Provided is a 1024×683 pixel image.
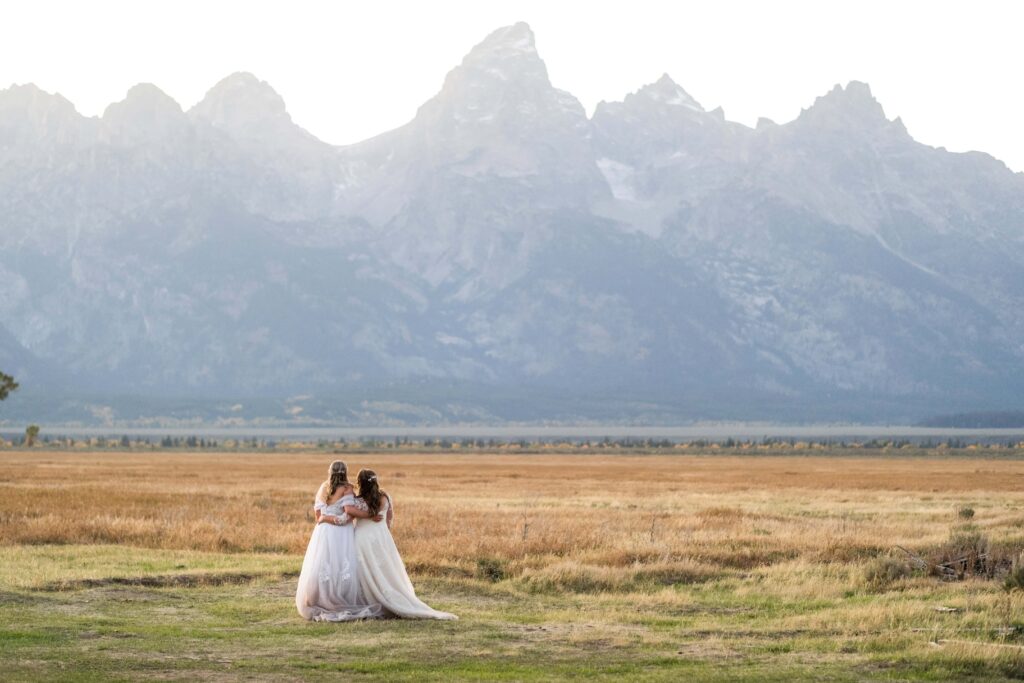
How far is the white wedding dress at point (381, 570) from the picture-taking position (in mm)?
23875

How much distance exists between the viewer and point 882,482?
8644cm

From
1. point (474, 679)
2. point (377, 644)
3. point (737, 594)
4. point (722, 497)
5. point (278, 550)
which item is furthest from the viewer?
point (722, 497)

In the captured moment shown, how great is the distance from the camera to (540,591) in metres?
30.1

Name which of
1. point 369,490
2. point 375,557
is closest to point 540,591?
point 375,557

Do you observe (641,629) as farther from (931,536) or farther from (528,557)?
(931,536)

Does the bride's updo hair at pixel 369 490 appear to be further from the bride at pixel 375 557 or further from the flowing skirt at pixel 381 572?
the flowing skirt at pixel 381 572

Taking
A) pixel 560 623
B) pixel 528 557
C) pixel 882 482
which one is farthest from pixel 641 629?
pixel 882 482

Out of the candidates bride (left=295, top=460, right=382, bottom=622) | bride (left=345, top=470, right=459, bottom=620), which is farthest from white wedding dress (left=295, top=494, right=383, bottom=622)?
bride (left=345, top=470, right=459, bottom=620)

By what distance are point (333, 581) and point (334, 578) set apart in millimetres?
51

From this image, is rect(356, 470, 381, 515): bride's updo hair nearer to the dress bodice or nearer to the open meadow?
the dress bodice

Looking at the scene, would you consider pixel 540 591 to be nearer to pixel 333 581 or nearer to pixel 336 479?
pixel 333 581

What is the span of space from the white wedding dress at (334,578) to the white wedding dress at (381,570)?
13 cm

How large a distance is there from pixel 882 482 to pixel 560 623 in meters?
65.7

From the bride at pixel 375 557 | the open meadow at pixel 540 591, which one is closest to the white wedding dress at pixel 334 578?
the bride at pixel 375 557
